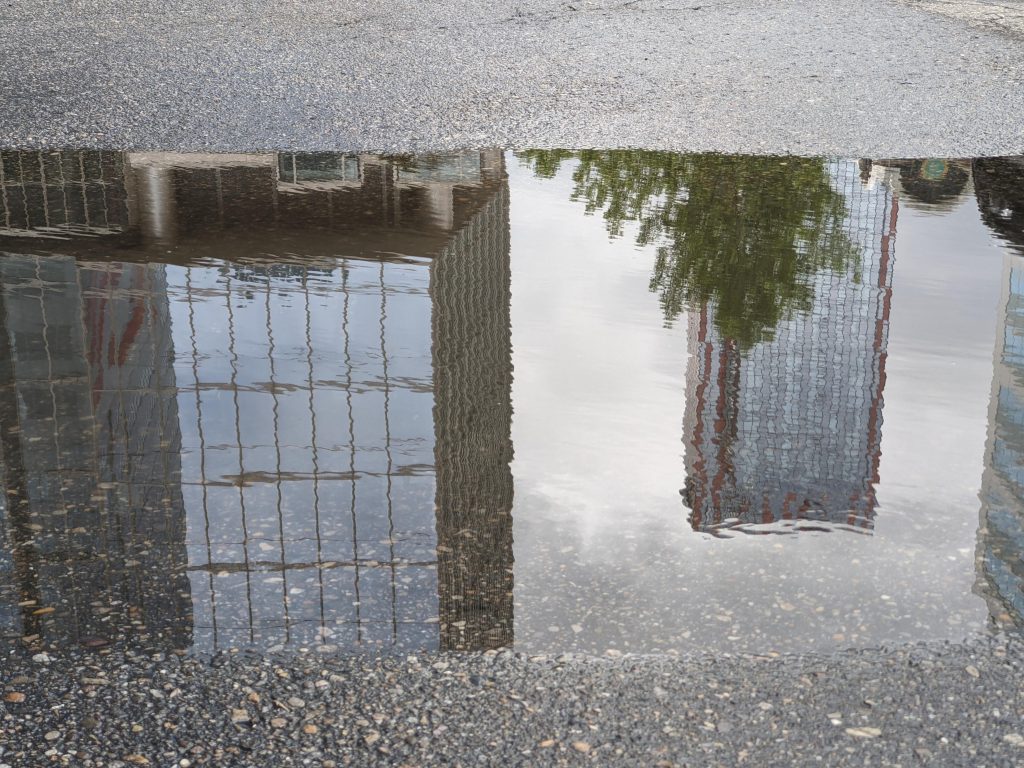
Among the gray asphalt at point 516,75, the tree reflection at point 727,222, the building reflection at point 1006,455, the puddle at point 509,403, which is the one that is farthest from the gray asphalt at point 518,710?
the gray asphalt at point 516,75

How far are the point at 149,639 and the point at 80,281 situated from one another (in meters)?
2.88

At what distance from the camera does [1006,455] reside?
12.8 ft

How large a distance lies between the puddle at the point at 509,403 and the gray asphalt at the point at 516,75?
558 mm

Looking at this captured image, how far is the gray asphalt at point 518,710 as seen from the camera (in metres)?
2.47

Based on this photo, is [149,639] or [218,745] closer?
[218,745]

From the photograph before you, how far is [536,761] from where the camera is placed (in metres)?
2.45

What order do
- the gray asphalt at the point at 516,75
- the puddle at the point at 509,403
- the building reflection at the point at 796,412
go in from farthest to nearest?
1. the gray asphalt at the point at 516,75
2. the building reflection at the point at 796,412
3. the puddle at the point at 509,403

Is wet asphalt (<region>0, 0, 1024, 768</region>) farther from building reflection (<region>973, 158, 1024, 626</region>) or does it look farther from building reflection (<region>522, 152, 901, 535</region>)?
building reflection (<region>522, 152, 901, 535</region>)

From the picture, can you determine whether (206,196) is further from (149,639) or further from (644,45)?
(644,45)

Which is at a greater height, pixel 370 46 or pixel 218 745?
pixel 370 46

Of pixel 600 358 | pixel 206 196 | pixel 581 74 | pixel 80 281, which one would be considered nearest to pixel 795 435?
pixel 600 358

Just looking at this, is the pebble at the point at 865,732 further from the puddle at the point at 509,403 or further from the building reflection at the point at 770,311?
the building reflection at the point at 770,311

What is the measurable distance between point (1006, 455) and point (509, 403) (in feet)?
5.38

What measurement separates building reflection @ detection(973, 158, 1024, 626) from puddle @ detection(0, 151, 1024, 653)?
1 centimetres
